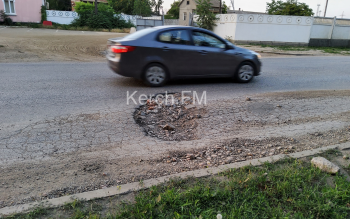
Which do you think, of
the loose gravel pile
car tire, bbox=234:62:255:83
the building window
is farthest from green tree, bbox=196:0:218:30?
the building window

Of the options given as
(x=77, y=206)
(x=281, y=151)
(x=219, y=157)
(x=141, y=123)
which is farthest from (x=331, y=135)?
(x=77, y=206)

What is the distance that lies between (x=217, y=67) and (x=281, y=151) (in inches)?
169

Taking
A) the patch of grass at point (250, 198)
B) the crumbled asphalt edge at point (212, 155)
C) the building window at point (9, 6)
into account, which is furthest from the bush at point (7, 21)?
the patch of grass at point (250, 198)

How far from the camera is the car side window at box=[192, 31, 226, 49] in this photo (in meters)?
7.61

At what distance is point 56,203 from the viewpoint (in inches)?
106

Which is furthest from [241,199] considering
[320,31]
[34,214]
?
[320,31]

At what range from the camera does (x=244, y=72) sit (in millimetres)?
8430

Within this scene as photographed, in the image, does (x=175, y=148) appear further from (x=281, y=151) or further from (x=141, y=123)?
(x=281, y=151)

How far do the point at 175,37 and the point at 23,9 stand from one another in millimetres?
34878

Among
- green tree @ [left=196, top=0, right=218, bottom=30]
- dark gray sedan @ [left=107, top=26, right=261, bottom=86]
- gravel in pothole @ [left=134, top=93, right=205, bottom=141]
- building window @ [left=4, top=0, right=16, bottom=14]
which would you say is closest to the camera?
gravel in pothole @ [left=134, top=93, right=205, bottom=141]

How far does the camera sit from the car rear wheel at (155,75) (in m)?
7.30

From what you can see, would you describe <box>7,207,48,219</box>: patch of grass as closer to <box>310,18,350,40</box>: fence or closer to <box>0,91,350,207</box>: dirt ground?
<box>0,91,350,207</box>: dirt ground

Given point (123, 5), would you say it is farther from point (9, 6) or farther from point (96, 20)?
point (9, 6)

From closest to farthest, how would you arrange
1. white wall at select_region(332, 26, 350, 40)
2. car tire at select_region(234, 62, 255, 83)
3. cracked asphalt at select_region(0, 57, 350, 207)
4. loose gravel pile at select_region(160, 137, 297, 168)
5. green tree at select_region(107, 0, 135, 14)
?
cracked asphalt at select_region(0, 57, 350, 207)
loose gravel pile at select_region(160, 137, 297, 168)
car tire at select_region(234, 62, 255, 83)
white wall at select_region(332, 26, 350, 40)
green tree at select_region(107, 0, 135, 14)
